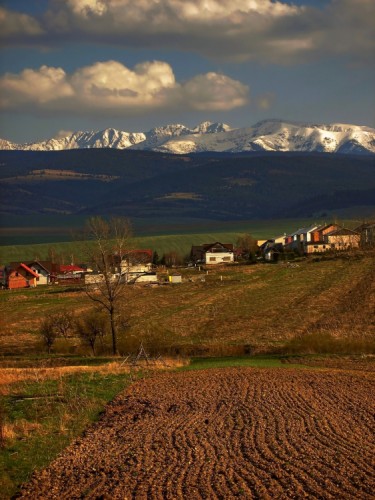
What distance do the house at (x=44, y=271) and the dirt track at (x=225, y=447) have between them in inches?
3640

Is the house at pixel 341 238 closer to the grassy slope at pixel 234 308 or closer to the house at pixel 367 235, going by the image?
the house at pixel 367 235

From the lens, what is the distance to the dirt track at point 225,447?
55.3 feet

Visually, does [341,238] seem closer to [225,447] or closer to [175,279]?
[175,279]

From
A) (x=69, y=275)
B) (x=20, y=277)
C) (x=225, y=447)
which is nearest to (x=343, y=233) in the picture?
(x=69, y=275)

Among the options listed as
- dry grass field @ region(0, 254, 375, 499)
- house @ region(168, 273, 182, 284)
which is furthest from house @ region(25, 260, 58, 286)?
dry grass field @ region(0, 254, 375, 499)

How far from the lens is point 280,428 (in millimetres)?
21891

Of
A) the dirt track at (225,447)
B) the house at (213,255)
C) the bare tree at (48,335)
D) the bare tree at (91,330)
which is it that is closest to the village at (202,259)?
the house at (213,255)

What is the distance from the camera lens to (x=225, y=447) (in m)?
20.0

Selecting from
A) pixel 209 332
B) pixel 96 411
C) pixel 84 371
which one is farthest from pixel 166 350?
pixel 96 411

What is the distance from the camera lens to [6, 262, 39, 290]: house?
359 ft

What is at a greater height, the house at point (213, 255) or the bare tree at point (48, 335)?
the house at point (213, 255)

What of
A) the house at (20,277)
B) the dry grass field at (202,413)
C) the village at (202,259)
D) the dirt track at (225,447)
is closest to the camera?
the dirt track at (225,447)

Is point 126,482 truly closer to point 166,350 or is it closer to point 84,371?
point 84,371

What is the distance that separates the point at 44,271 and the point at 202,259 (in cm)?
2709
